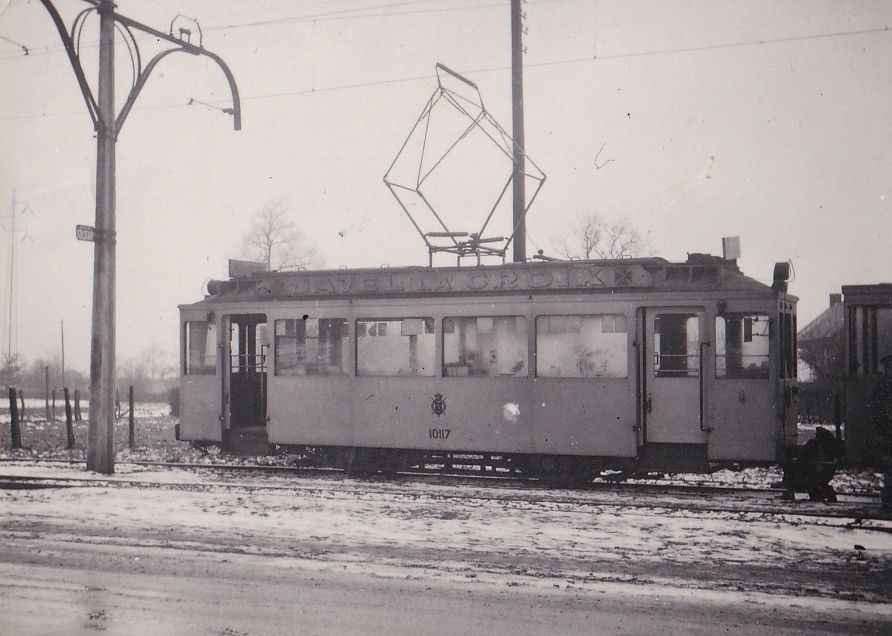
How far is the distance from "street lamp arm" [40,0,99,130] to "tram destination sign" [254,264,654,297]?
3.83 metres

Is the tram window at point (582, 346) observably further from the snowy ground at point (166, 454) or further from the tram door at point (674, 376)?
the snowy ground at point (166, 454)

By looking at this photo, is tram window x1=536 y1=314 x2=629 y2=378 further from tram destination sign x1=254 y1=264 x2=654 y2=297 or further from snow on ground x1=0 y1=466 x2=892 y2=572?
snow on ground x1=0 y1=466 x2=892 y2=572

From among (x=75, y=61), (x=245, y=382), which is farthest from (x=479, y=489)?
(x=75, y=61)

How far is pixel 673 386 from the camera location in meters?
10.0

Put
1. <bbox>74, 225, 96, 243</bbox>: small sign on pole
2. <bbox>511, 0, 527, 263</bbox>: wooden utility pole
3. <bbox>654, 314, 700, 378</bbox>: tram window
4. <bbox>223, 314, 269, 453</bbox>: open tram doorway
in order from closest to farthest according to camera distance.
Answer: <bbox>654, 314, 700, 378</bbox>: tram window, <bbox>74, 225, 96, 243</bbox>: small sign on pole, <bbox>223, 314, 269, 453</bbox>: open tram doorway, <bbox>511, 0, 527, 263</bbox>: wooden utility pole

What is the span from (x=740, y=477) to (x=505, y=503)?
16.1 ft

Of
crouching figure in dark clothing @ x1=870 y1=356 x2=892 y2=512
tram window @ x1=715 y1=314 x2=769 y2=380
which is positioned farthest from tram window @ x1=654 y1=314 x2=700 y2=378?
crouching figure in dark clothing @ x1=870 y1=356 x2=892 y2=512

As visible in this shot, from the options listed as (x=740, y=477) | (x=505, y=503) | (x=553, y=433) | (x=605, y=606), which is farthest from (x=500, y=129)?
(x=605, y=606)

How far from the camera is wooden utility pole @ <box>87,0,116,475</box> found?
12336 millimetres

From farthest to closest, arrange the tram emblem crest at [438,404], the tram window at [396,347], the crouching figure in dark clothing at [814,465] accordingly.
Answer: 1. the tram window at [396,347]
2. the tram emblem crest at [438,404]
3. the crouching figure in dark clothing at [814,465]

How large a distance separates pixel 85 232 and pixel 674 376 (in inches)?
361

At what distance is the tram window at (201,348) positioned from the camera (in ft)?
41.8

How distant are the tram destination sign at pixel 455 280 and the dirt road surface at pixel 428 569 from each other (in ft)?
9.94

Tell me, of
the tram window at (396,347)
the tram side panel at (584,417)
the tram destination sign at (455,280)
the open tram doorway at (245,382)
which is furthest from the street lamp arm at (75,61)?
the tram side panel at (584,417)
